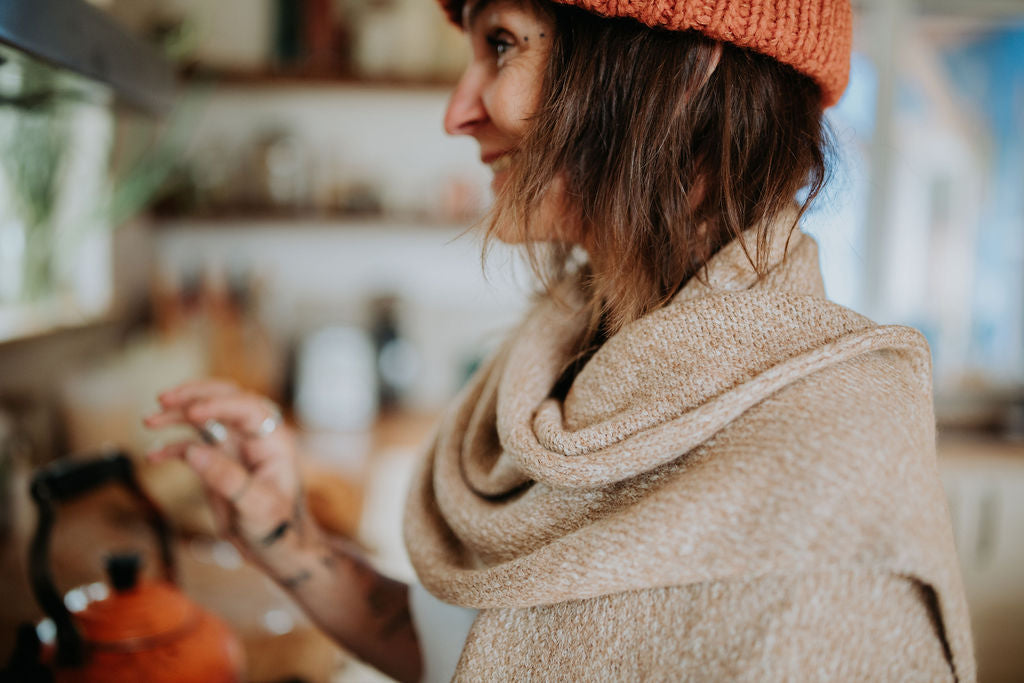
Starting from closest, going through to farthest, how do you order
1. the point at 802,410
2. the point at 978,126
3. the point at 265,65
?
the point at 802,410
the point at 265,65
the point at 978,126

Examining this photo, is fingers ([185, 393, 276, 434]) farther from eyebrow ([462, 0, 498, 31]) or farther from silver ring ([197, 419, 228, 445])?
eyebrow ([462, 0, 498, 31])

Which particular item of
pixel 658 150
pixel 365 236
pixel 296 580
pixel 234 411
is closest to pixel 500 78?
pixel 658 150

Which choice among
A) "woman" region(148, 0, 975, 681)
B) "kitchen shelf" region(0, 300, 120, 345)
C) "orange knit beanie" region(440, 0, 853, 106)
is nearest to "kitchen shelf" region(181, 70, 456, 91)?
"kitchen shelf" region(0, 300, 120, 345)

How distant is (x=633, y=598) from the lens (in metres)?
0.52

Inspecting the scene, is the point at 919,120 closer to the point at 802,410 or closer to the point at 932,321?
the point at 932,321

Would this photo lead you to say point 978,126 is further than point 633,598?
Yes

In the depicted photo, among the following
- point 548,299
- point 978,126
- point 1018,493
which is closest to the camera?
point 548,299

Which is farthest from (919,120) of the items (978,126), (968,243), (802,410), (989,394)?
(802,410)

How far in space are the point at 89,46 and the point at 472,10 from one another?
0.36m

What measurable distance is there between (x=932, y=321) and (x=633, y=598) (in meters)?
2.45

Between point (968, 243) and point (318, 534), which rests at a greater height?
point (968, 243)

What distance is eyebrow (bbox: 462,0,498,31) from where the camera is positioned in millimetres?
691

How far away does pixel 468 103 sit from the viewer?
2.34ft

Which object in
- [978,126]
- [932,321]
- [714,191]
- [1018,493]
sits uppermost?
[978,126]
